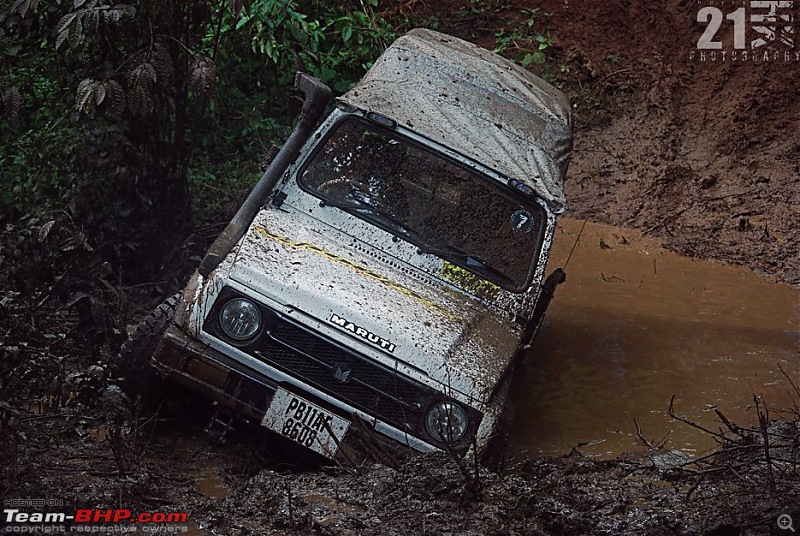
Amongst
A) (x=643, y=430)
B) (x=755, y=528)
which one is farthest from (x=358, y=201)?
(x=755, y=528)

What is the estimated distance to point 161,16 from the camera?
18.9ft

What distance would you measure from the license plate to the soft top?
173 centimetres

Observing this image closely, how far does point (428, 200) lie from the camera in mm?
4715

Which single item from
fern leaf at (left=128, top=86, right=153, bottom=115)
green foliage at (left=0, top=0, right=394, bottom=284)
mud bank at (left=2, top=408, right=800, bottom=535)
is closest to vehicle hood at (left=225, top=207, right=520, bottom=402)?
mud bank at (left=2, top=408, right=800, bottom=535)

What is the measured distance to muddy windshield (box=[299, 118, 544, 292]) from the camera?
464 centimetres

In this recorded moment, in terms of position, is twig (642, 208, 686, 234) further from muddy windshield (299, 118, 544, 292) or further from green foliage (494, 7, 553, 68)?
muddy windshield (299, 118, 544, 292)

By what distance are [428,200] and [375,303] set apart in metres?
0.88

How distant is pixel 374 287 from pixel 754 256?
5.08 metres

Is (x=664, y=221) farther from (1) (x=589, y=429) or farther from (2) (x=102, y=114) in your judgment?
(2) (x=102, y=114)

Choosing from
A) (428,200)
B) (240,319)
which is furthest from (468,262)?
(240,319)

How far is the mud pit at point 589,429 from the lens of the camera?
333 cm
